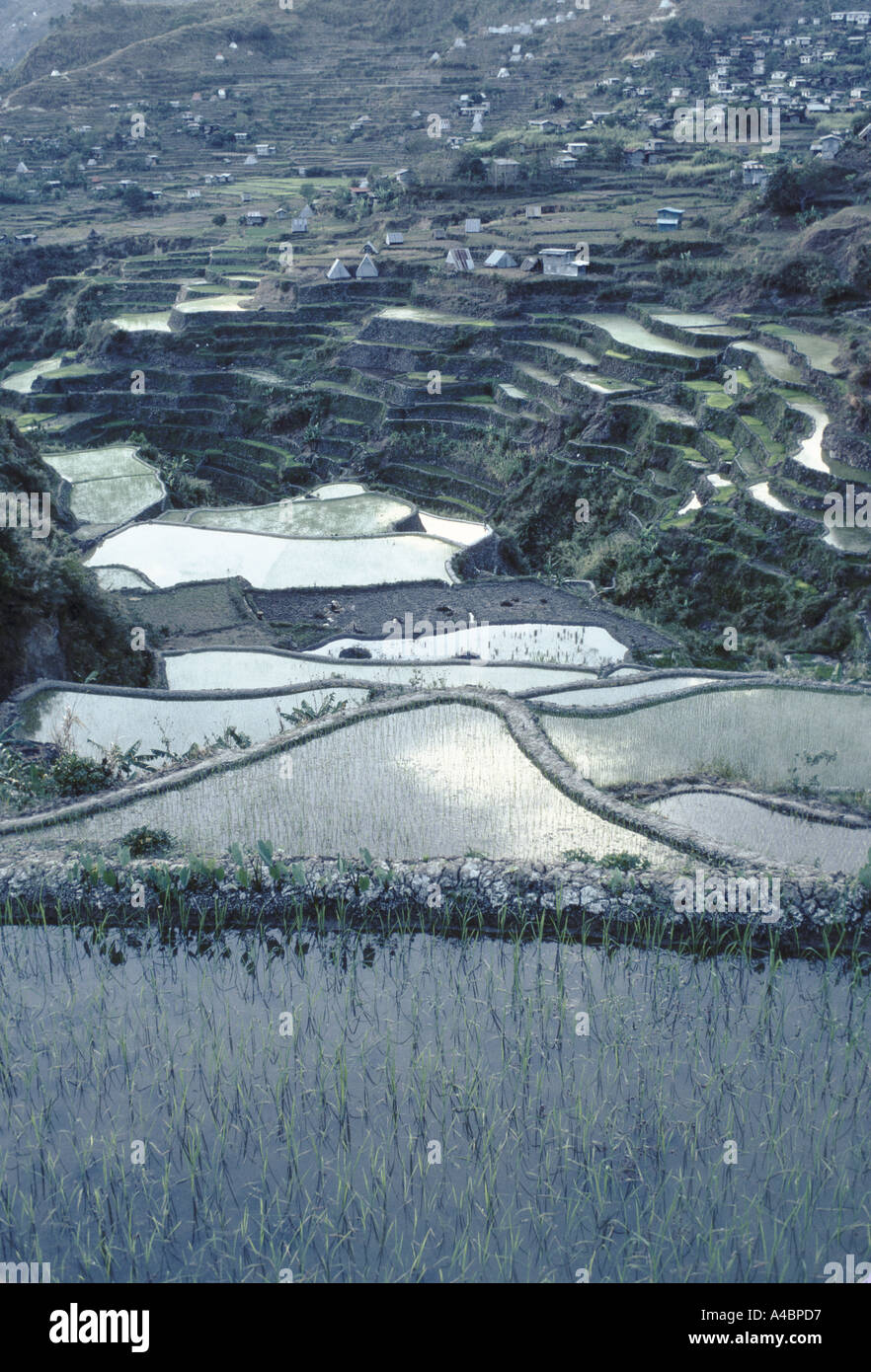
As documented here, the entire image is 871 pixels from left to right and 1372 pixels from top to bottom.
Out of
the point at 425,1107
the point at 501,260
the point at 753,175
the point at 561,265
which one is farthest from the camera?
the point at 753,175

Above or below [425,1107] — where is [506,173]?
above

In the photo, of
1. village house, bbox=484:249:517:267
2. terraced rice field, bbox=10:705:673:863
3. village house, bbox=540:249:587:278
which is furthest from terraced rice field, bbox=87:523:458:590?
village house, bbox=484:249:517:267

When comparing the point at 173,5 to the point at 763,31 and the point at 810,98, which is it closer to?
the point at 763,31

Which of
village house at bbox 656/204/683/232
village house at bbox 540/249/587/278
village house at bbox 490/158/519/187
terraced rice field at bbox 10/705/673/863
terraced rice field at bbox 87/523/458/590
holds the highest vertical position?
village house at bbox 490/158/519/187

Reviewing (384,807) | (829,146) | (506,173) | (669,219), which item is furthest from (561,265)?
(384,807)

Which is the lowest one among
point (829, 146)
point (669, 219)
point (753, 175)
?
point (669, 219)

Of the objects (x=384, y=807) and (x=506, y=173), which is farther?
(x=506, y=173)

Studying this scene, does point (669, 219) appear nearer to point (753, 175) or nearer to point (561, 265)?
point (561, 265)

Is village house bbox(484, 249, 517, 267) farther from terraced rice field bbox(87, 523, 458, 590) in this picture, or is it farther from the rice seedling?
the rice seedling

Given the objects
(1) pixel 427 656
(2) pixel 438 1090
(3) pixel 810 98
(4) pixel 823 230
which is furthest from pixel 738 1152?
(3) pixel 810 98

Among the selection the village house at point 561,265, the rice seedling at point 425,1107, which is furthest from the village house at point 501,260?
the rice seedling at point 425,1107

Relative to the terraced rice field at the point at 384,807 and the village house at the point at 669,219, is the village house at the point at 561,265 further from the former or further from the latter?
the terraced rice field at the point at 384,807
